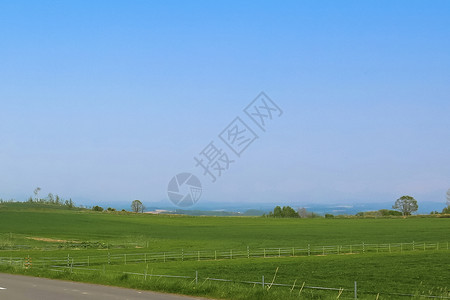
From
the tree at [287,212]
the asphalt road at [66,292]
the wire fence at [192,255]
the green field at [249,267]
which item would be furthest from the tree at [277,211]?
the asphalt road at [66,292]

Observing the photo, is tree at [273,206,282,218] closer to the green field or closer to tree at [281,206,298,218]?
tree at [281,206,298,218]

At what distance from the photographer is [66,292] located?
81.2ft

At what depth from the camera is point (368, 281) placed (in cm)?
3759

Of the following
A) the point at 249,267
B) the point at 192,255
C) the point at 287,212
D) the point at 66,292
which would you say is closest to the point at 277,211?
the point at 287,212

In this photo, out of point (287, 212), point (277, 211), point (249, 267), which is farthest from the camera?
point (277, 211)

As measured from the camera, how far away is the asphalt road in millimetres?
22875

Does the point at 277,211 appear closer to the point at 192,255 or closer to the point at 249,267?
the point at 192,255

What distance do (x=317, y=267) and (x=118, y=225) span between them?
282 ft

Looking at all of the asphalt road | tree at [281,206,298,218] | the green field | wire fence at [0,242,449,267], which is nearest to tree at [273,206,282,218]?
tree at [281,206,298,218]

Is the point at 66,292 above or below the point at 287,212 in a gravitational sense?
below

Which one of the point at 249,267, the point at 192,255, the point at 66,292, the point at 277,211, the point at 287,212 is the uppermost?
the point at 277,211

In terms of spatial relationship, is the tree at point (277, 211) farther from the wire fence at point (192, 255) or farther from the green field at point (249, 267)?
the wire fence at point (192, 255)

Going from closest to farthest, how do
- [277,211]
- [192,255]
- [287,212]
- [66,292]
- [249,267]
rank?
1. [66,292]
2. [249,267]
3. [192,255]
4. [287,212]
5. [277,211]

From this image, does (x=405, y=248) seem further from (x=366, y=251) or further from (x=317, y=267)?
(x=317, y=267)
